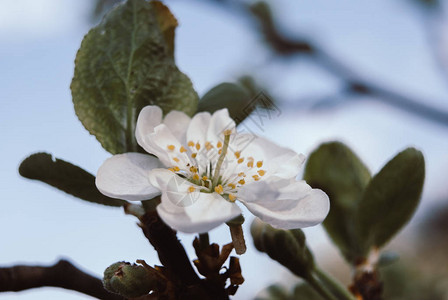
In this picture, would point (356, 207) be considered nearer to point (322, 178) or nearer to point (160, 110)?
point (322, 178)

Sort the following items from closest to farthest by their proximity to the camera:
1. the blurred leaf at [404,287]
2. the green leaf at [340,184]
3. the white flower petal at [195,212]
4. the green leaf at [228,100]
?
the white flower petal at [195,212]
the green leaf at [228,100]
the green leaf at [340,184]
the blurred leaf at [404,287]

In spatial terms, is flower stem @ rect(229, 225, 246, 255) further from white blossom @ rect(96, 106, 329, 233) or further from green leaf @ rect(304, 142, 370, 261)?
green leaf @ rect(304, 142, 370, 261)

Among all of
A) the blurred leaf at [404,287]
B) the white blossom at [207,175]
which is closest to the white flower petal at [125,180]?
the white blossom at [207,175]

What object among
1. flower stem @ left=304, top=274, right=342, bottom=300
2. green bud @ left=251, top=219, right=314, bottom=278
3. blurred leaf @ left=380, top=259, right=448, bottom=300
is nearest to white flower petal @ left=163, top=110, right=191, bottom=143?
green bud @ left=251, top=219, right=314, bottom=278

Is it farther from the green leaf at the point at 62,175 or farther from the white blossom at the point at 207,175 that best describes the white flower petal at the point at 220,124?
the green leaf at the point at 62,175

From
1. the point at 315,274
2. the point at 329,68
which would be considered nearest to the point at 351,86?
the point at 329,68

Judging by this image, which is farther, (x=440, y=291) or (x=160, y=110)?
(x=440, y=291)
